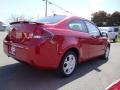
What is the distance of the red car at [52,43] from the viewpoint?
164 inches

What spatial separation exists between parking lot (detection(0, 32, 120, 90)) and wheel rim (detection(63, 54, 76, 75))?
0.18m

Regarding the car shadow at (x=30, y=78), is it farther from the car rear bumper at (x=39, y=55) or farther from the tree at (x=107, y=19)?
the tree at (x=107, y=19)

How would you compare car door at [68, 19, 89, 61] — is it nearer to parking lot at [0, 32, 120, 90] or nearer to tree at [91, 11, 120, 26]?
parking lot at [0, 32, 120, 90]

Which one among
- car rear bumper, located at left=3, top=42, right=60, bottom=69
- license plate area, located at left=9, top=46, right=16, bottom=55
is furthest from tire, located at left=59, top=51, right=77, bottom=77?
license plate area, located at left=9, top=46, right=16, bottom=55

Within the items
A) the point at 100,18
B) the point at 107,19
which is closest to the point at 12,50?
the point at 100,18

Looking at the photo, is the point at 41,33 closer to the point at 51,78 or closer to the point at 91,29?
the point at 51,78

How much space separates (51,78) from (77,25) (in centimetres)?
163

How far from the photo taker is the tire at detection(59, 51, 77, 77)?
469 centimetres

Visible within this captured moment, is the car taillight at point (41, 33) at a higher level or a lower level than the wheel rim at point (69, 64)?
higher

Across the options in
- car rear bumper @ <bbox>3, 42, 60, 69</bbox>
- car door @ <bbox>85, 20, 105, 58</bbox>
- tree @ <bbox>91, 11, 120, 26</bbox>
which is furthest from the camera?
tree @ <bbox>91, 11, 120, 26</bbox>

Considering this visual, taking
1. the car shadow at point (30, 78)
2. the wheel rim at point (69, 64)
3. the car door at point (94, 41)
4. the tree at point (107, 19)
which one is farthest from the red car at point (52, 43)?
the tree at point (107, 19)

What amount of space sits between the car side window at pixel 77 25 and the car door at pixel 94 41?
11.5 inches

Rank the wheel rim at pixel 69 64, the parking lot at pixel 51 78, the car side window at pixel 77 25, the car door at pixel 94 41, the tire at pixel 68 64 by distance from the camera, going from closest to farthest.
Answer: the parking lot at pixel 51 78 → the tire at pixel 68 64 → the wheel rim at pixel 69 64 → the car side window at pixel 77 25 → the car door at pixel 94 41

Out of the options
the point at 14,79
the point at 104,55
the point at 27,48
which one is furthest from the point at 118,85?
the point at 104,55
